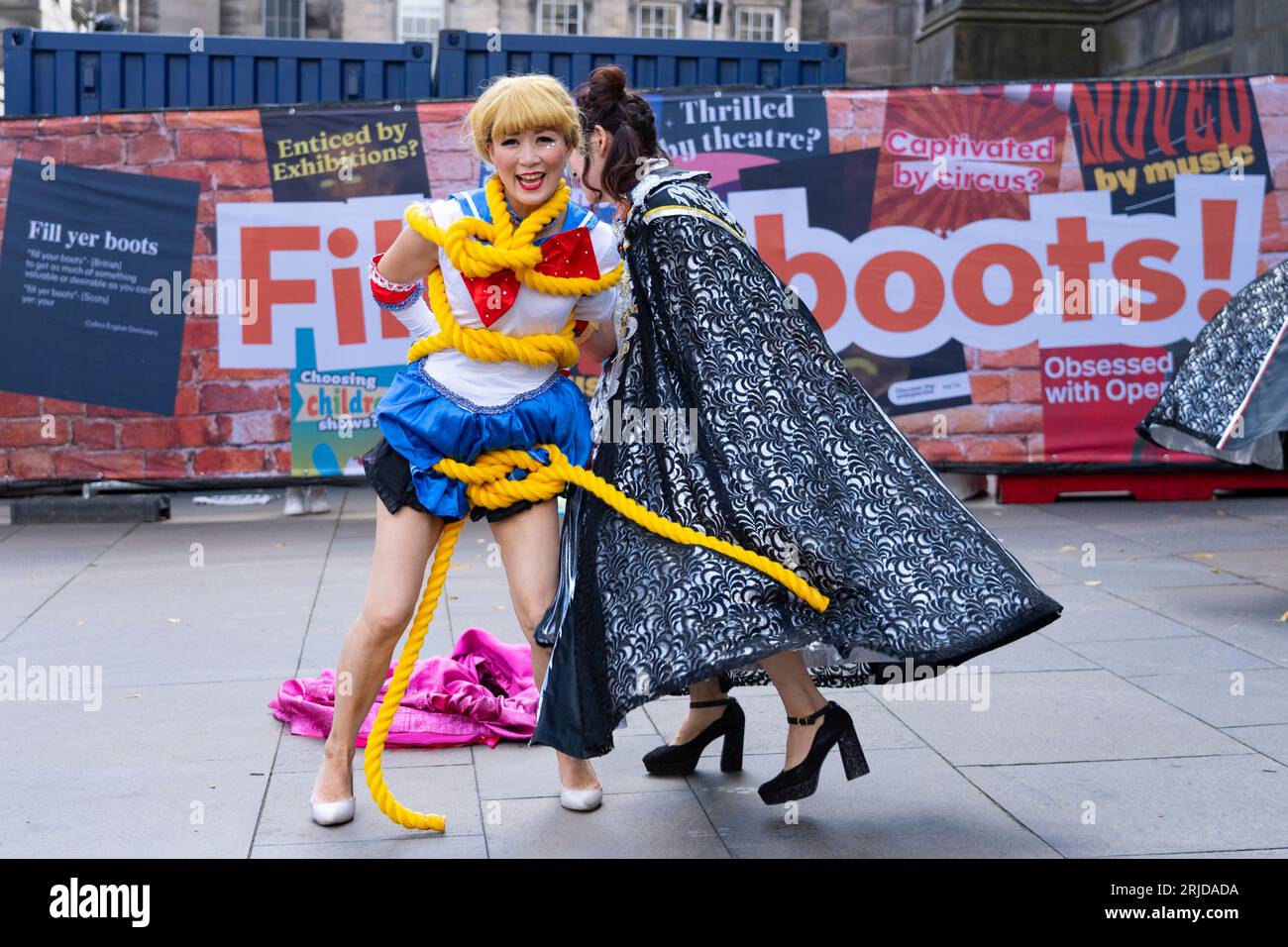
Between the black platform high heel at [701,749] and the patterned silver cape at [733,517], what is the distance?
0.57 m

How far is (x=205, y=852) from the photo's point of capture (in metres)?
3.69

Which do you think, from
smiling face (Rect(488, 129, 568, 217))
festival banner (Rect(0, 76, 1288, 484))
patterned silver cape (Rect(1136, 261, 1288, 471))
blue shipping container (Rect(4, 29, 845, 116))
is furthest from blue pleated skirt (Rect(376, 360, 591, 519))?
blue shipping container (Rect(4, 29, 845, 116))

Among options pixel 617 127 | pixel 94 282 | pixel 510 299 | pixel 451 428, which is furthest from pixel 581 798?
pixel 94 282

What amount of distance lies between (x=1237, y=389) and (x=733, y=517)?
11.5 ft

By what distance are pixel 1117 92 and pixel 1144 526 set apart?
2.86 meters

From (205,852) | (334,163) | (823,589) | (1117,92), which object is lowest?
(205,852)

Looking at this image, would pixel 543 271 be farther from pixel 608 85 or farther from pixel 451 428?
pixel 608 85

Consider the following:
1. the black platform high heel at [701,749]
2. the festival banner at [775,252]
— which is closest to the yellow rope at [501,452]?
the black platform high heel at [701,749]

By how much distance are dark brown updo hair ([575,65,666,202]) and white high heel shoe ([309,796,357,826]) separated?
174 cm

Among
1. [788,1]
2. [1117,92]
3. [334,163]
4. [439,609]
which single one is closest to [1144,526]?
[1117,92]

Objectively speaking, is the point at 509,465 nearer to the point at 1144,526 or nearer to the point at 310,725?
the point at 310,725

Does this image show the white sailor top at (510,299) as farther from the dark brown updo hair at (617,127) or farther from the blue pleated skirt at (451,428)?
the dark brown updo hair at (617,127)

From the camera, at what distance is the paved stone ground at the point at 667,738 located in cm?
379

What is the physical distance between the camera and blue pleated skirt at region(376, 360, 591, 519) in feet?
12.4
